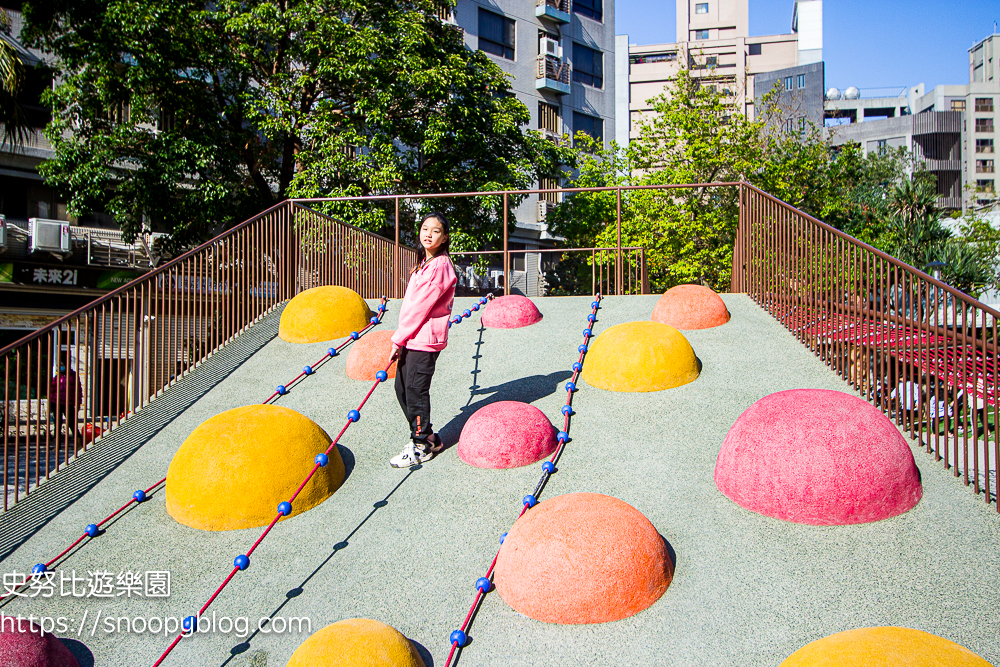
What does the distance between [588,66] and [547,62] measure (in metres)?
4.48

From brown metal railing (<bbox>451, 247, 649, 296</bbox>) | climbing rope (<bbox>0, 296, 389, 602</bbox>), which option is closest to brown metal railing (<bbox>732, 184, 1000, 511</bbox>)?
brown metal railing (<bbox>451, 247, 649, 296</bbox>)

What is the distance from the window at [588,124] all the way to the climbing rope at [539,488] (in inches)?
1231

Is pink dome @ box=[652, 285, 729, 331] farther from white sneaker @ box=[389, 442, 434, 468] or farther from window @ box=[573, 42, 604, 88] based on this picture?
window @ box=[573, 42, 604, 88]

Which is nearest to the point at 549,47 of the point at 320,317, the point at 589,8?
the point at 589,8

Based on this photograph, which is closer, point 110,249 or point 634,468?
point 634,468

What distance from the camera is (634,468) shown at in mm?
4559

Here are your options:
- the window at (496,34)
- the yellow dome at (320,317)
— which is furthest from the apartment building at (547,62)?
the yellow dome at (320,317)

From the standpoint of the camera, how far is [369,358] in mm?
Result: 6582

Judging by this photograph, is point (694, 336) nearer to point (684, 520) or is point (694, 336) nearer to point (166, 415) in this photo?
point (684, 520)

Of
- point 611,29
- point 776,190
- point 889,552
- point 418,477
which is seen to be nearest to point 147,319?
point 418,477

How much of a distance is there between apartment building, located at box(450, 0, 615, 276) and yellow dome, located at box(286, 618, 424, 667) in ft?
96.4

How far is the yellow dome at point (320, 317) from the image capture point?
7672 millimetres

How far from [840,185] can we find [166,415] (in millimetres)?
23059

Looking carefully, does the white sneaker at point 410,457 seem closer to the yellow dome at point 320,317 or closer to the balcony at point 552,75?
the yellow dome at point 320,317
